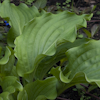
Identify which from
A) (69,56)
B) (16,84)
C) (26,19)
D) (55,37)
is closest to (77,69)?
(69,56)

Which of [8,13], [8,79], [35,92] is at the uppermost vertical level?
[8,13]

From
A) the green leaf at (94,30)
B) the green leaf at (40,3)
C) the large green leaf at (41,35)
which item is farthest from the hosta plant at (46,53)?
the green leaf at (40,3)

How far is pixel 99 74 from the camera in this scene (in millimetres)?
746

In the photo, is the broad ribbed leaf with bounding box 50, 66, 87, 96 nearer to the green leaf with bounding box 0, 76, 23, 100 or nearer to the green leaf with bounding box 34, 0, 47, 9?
the green leaf with bounding box 0, 76, 23, 100

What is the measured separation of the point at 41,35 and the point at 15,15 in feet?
1.11

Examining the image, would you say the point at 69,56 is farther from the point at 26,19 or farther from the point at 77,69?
the point at 26,19

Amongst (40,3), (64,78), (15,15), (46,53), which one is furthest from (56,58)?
(40,3)

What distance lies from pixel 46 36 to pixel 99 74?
1.41 feet

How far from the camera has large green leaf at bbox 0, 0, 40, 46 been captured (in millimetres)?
1086

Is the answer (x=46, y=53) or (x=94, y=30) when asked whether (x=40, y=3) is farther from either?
(x=46, y=53)

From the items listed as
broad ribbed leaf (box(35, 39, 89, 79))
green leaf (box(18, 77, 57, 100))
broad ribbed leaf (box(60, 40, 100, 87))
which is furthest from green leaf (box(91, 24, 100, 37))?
green leaf (box(18, 77, 57, 100))

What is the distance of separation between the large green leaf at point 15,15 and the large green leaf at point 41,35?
0.19m

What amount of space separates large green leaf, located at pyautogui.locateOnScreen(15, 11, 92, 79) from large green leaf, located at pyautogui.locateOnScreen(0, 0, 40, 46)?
0.61 ft

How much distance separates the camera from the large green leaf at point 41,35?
36.4 inches
